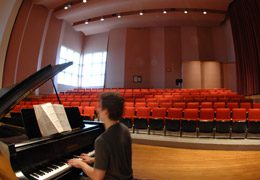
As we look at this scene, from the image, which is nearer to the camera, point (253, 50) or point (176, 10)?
point (253, 50)

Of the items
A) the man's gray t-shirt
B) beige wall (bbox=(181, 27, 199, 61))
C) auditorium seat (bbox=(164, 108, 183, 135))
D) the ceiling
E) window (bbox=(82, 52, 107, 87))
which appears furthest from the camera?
window (bbox=(82, 52, 107, 87))

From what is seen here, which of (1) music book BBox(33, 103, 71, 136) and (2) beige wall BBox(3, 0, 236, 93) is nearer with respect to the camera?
(1) music book BBox(33, 103, 71, 136)

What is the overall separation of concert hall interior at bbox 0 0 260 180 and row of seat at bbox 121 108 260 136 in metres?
0.02

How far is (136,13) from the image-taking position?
9.80 m

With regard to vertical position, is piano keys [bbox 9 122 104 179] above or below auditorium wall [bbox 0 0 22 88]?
below

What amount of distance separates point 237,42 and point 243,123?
19.2 feet

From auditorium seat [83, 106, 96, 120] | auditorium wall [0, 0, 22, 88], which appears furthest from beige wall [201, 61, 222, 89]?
auditorium wall [0, 0, 22, 88]

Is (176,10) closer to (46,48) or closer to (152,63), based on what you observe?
(152,63)

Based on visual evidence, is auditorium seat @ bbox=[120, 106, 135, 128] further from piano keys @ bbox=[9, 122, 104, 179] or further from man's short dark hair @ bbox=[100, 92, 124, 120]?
man's short dark hair @ bbox=[100, 92, 124, 120]

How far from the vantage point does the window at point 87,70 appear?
1173 cm

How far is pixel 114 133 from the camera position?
3.74 ft

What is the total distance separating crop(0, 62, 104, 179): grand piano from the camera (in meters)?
1.21

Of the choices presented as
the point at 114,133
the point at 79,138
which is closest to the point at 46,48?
the point at 79,138

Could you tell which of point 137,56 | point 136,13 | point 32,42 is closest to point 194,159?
point 32,42
